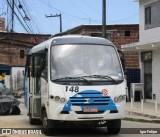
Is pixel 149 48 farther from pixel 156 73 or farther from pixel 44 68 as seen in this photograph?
pixel 44 68

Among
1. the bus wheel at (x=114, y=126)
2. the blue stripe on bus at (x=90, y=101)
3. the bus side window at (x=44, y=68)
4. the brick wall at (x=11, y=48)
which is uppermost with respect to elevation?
the brick wall at (x=11, y=48)

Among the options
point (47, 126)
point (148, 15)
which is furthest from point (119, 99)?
point (148, 15)

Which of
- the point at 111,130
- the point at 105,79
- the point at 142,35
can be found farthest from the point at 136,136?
the point at 142,35

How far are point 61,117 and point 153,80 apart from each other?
626 inches

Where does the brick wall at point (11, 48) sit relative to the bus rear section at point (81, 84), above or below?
above

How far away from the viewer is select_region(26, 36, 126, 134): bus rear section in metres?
11.5

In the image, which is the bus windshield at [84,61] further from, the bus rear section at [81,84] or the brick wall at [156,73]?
the brick wall at [156,73]

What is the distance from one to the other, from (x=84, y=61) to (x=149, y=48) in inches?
575

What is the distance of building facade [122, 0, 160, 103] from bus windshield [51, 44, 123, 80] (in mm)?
12107

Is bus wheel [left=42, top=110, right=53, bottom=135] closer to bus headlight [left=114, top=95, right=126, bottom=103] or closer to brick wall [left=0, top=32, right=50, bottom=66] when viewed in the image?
bus headlight [left=114, top=95, right=126, bottom=103]

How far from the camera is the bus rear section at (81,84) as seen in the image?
1153cm

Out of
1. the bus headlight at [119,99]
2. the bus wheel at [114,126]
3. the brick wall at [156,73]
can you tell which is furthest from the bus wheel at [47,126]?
the brick wall at [156,73]

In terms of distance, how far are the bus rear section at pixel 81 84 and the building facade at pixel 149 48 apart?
40.1 ft

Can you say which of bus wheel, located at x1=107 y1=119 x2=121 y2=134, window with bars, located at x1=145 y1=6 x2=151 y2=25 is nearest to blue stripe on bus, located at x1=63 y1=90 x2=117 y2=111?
bus wheel, located at x1=107 y1=119 x2=121 y2=134
